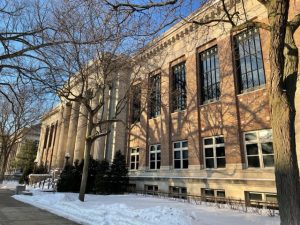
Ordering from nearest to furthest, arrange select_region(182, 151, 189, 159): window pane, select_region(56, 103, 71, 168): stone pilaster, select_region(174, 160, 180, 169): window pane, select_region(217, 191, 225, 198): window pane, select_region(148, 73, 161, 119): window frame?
select_region(217, 191, 225, 198): window pane < select_region(182, 151, 189, 159): window pane < select_region(174, 160, 180, 169): window pane < select_region(148, 73, 161, 119): window frame < select_region(56, 103, 71, 168): stone pilaster

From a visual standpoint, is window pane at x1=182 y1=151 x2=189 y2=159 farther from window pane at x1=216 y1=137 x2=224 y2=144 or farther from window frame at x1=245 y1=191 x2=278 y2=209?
window frame at x1=245 y1=191 x2=278 y2=209

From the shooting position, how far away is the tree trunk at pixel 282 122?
225 inches

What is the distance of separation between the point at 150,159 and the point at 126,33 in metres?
14.5

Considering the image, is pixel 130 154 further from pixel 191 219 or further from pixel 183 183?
pixel 191 219

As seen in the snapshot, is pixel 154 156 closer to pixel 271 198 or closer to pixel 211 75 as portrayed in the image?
pixel 211 75

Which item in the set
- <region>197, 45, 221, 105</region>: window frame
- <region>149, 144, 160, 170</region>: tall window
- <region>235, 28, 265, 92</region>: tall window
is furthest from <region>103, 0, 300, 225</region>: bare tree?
<region>149, 144, 160, 170</region>: tall window

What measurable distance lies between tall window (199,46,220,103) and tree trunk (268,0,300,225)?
11.0 meters

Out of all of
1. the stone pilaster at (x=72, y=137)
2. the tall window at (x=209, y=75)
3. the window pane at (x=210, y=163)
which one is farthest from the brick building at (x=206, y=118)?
the stone pilaster at (x=72, y=137)

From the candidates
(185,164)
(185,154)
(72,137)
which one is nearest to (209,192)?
(185,164)

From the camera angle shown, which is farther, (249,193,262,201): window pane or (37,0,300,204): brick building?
(37,0,300,204): brick building

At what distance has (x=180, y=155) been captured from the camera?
19578 mm

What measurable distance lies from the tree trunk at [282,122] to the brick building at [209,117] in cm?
471

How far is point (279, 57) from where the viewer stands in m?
6.60

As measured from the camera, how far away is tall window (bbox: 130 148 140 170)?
2403 centimetres
